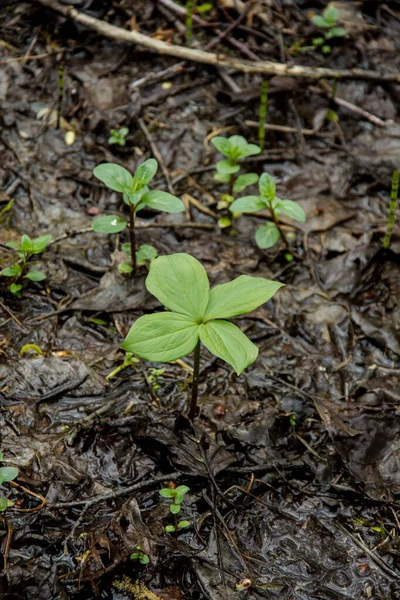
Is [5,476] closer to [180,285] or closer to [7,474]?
[7,474]

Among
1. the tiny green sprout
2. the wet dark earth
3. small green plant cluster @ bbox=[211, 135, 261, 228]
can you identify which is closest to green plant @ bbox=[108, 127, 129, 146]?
the wet dark earth

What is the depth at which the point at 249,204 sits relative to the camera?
337cm

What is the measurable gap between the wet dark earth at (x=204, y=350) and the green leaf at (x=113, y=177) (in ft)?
1.84

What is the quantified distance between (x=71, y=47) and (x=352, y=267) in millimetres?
3036

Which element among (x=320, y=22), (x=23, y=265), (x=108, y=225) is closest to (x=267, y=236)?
(x=108, y=225)

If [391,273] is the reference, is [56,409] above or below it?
below

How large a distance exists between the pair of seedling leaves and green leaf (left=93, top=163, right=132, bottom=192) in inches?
31.8

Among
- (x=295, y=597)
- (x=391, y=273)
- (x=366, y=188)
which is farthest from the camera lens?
(x=366, y=188)

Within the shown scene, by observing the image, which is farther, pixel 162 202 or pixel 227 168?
pixel 227 168

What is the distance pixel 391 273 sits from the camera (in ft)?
11.5

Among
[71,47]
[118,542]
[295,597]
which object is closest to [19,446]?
[118,542]

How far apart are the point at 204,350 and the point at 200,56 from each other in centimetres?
270

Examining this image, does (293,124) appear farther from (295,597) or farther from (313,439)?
(295,597)

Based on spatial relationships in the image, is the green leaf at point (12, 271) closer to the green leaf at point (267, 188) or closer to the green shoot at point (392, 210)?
the green leaf at point (267, 188)
